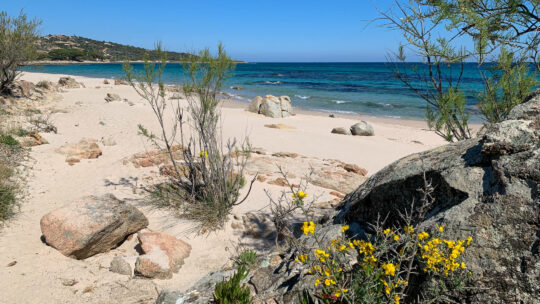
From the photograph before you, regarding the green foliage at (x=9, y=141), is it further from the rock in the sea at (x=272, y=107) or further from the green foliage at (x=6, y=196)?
the rock in the sea at (x=272, y=107)

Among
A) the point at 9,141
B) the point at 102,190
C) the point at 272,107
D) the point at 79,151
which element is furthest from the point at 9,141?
the point at 272,107

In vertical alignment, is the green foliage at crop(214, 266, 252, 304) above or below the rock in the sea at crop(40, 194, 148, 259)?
above

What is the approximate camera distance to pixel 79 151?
25.5 feet

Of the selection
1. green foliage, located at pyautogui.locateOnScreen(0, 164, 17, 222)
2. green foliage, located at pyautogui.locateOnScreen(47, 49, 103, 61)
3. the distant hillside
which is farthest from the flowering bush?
green foliage, located at pyautogui.locateOnScreen(47, 49, 103, 61)

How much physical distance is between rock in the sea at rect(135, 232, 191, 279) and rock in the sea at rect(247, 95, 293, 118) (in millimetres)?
13378

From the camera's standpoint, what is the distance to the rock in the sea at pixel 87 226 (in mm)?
4105

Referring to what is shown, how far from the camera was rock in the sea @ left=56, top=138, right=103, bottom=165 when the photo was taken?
24.7 ft

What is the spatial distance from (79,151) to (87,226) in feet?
14.0

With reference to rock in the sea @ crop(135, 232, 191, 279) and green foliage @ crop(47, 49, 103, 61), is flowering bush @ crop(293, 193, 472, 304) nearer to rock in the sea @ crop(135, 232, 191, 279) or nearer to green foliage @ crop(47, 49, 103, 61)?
rock in the sea @ crop(135, 232, 191, 279)

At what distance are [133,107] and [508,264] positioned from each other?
14.5m

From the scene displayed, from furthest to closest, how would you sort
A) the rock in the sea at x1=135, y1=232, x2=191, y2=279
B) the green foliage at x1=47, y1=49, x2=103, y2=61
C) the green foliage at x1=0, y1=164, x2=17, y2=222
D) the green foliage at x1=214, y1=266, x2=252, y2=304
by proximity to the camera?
the green foliage at x1=47, y1=49, x2=103, y2=61 < the green foliage at x1=0, y1=164, x2=17, y2=222 < the rock in the sea at x1=135, y1=232, x2=191, y2=279 < the green foliage at x1=214, y1=266, x2=252, y2=304

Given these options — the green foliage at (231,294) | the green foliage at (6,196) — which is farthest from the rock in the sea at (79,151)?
the green foliage at (231,294)

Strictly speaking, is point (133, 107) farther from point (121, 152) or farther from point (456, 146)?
point (456, 146)

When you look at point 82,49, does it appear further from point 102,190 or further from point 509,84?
point 509,84
